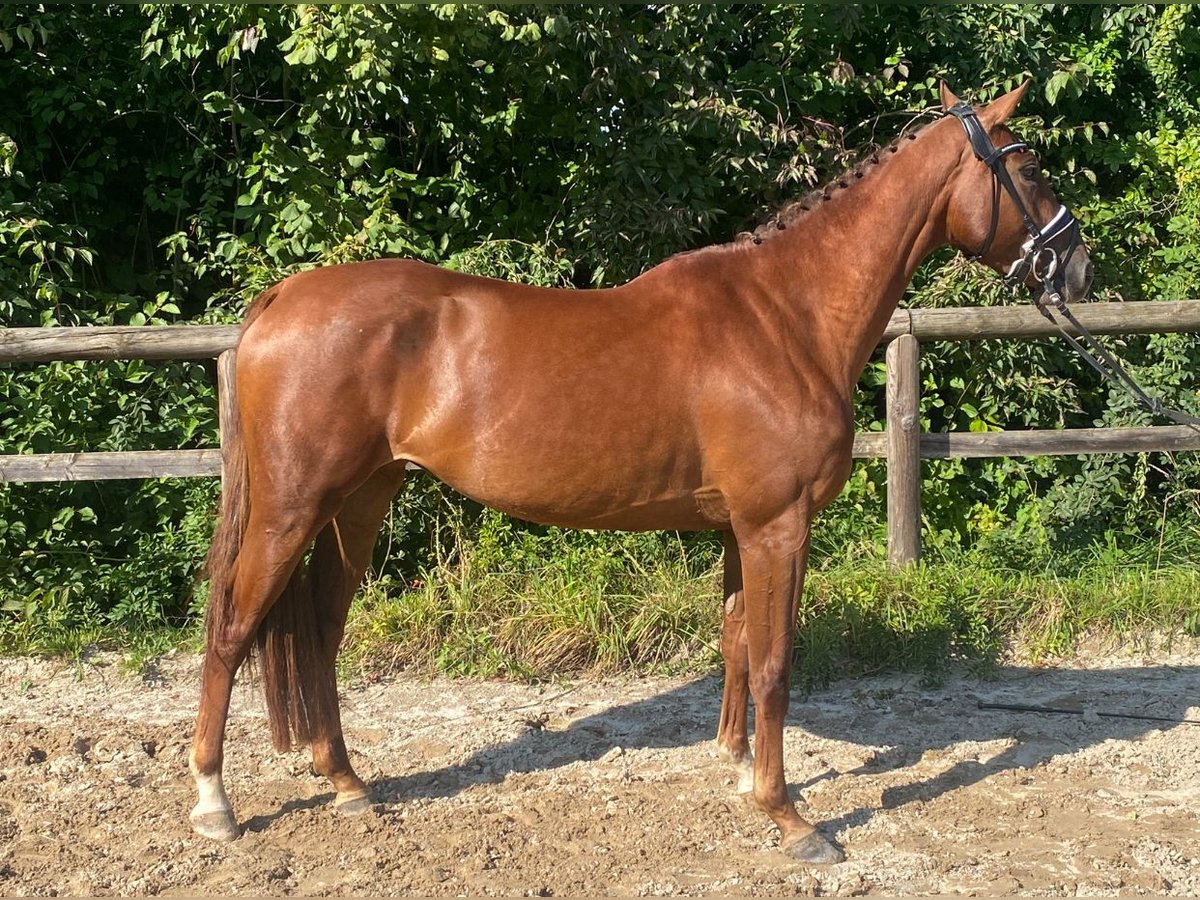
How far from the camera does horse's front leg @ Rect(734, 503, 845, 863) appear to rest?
370 cm

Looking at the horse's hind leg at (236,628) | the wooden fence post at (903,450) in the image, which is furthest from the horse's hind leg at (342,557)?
the wooden fence post at (903,450)

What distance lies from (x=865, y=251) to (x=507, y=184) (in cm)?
413

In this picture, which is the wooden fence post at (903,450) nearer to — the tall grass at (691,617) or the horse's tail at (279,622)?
the tall grass at (691,617)

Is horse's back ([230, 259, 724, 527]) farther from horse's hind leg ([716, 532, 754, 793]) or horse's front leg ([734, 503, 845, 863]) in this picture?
horse's hind leg ([716, 532, 754, 793])

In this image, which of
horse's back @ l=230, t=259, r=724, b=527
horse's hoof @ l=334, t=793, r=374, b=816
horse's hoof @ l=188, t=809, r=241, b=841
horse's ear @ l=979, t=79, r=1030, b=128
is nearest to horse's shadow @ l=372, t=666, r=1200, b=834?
horse's hoof @ l=334, t=793, r=374, b=816

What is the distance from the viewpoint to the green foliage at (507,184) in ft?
20.2

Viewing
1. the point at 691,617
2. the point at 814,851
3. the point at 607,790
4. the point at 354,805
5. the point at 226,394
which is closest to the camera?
the point at 814,851

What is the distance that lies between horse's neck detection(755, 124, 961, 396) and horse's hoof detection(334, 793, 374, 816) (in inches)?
89.5

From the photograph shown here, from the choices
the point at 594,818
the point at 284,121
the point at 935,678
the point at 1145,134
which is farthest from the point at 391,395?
the point at 1145,134

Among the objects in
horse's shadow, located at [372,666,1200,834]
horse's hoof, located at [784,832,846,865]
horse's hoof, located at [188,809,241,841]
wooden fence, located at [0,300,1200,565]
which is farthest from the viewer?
wooden fence, located at [0,300,1200,565]

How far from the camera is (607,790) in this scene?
13.6 feet

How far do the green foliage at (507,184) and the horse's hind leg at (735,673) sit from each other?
1.43 metres

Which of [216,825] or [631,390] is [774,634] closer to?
[631,390]

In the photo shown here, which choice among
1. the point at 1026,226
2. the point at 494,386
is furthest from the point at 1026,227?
the point at 494,386
